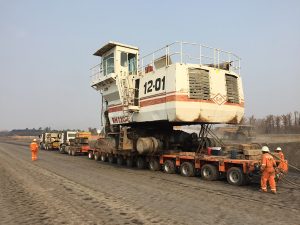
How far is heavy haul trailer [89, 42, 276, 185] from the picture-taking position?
13.1 m

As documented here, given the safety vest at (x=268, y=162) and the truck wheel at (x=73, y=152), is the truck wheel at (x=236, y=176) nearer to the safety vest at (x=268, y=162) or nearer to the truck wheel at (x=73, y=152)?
the safety vest at (x=268, y=162)

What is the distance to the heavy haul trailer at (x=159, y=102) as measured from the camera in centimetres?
1312

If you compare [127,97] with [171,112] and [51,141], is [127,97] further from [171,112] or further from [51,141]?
Answer: [51,141]

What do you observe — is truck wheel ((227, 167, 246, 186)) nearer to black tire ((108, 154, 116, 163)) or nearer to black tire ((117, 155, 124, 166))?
black tire ((117, 155, 124, 166))

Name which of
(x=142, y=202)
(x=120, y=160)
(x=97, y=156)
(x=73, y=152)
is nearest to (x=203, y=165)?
(x=142, y=202)

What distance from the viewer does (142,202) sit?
27.7ft

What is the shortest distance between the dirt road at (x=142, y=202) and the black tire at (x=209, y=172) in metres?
0.39

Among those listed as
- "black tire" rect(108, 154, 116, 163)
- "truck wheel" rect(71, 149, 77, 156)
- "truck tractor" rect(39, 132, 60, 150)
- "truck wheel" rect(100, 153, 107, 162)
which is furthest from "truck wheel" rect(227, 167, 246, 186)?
"truck tractor" rect(39, 132, 60, 150)

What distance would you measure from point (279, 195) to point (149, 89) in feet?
24.1

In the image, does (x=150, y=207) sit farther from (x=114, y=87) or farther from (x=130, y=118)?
(x=114, y=87)

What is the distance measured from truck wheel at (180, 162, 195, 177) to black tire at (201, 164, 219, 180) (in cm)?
68

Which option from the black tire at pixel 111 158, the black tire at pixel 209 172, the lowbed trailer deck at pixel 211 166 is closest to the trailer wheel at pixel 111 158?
the black tire at pixel 111 158

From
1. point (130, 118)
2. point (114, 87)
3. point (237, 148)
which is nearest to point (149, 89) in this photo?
point (130, 118)

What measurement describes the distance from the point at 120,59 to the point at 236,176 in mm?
9349
